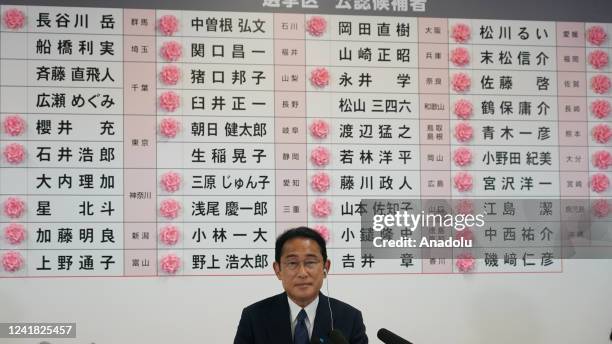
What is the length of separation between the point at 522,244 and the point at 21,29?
2452 millimetres

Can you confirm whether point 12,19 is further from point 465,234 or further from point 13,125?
point 465,234

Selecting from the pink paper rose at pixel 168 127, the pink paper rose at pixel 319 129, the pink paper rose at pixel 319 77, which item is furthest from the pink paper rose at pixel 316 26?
the pink paper rose at pixel 168 127

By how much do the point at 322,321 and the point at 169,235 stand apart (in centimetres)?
96

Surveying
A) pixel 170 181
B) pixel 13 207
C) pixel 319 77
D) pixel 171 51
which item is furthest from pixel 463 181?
pixel 13 207

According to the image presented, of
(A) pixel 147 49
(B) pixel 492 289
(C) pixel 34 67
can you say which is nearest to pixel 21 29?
(C) pixel 34 67

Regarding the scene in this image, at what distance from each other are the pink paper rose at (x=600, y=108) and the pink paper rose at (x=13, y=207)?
2.64 metres

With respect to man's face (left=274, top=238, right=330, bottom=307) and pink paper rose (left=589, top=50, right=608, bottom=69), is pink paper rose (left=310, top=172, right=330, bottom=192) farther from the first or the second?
pink paper rose (left=589, top=50, right=608, bottom=69)

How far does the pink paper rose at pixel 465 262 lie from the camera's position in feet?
10.00

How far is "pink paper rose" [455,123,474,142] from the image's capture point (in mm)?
3055

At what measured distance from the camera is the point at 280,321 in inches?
85.8

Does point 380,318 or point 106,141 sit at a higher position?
point 106,141

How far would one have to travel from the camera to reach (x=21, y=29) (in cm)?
289

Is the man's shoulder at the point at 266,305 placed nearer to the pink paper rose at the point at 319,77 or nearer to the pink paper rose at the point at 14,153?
the pink paper rose at the point at 319,77

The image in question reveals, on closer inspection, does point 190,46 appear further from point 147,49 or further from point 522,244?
point 522,244
